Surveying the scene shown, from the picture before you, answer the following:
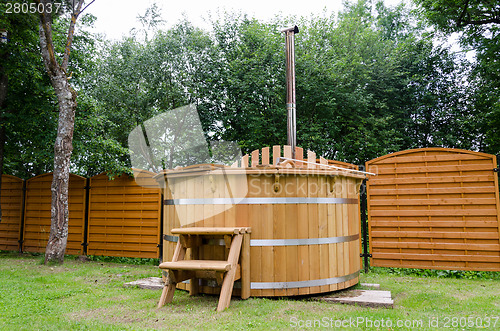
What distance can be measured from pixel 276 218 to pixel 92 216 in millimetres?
5432

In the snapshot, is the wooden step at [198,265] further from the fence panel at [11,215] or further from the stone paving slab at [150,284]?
the fence panel at [11,215]

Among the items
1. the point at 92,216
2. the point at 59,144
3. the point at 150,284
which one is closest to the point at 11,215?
the point at 92,216

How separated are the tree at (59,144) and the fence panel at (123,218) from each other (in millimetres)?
941

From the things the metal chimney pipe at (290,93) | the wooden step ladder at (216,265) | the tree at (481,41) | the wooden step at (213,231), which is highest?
the tree at (481,41)

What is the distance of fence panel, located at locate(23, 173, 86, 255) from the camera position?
767 centimetres

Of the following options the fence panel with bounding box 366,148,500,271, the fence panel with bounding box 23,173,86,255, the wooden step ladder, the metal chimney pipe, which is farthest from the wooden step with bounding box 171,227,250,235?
the fence panel with bounding box 23,173,86,255

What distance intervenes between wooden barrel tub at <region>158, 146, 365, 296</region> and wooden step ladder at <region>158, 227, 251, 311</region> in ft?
0.43

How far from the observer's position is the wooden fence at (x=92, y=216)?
7.02 meters

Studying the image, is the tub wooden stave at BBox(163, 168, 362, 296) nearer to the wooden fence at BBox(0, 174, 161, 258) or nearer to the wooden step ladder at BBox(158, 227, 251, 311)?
the wooden step ladder at BBox(158, 227, 251, 311)

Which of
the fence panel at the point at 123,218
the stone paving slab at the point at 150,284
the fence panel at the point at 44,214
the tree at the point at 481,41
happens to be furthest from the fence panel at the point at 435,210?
the tree at the point at 481,41

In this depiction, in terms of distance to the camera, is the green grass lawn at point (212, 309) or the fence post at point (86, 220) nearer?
the green grass lawn at point (212, 309)

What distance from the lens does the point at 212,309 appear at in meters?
3.29

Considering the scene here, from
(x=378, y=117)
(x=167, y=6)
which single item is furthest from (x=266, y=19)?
(x=378, y=117)

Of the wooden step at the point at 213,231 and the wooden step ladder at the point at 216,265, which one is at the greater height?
the wooden step at the point at 213,231
